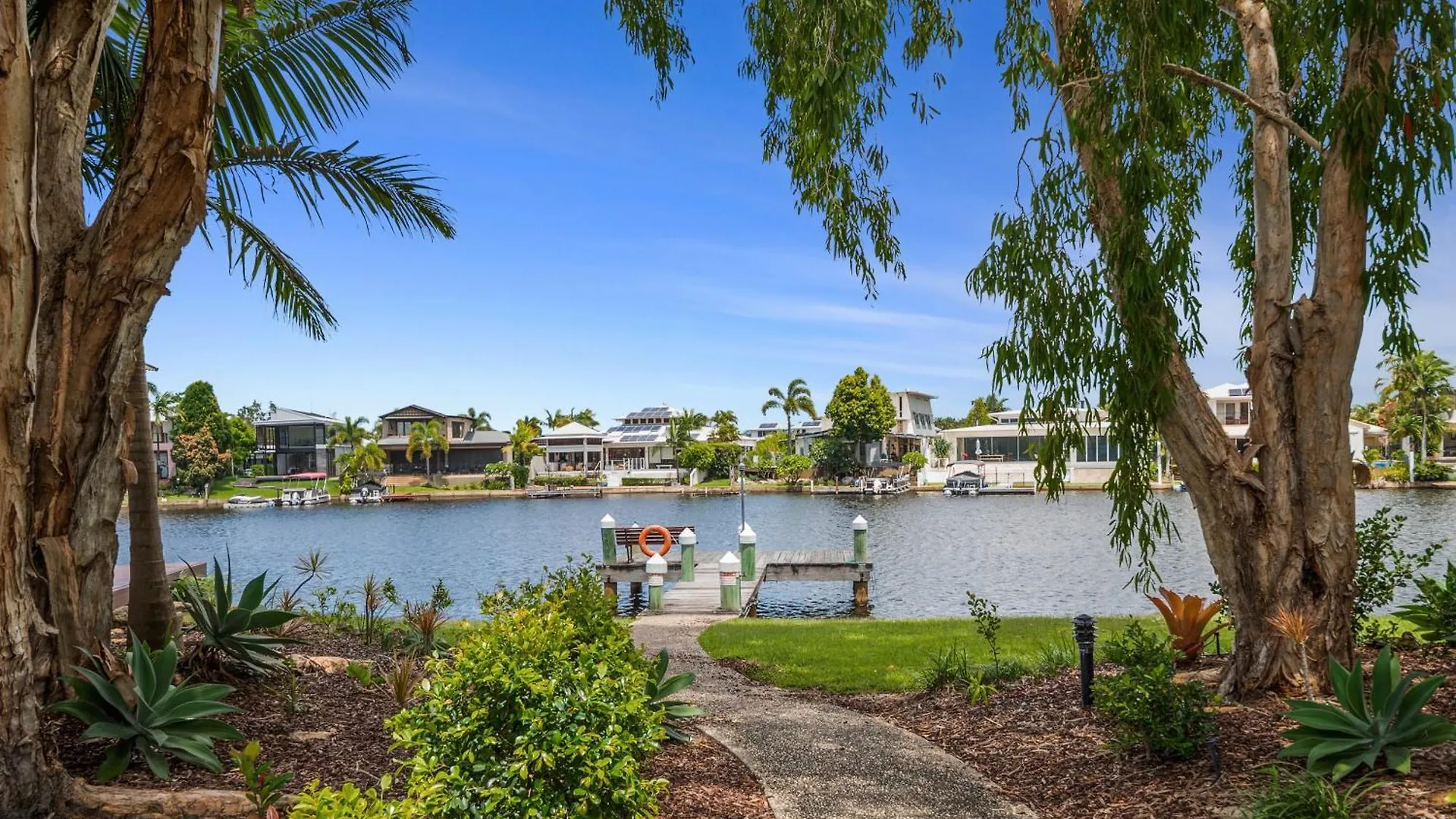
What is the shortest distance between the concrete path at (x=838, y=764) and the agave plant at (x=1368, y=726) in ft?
4.67

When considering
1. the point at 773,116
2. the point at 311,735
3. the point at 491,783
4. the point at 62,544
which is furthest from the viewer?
the point at 773,116

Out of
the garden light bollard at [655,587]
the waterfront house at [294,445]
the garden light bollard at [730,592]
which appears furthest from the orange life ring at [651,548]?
the waterfront house at [294,445]

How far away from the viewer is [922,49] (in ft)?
25.7

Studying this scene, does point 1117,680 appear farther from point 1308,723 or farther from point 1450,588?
point 1450,588

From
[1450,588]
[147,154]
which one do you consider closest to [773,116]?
[147,154]

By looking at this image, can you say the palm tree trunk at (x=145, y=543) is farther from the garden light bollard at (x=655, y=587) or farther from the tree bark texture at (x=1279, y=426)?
the garden light bollard at (x=655, y=587)

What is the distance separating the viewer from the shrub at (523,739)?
3.42 meters

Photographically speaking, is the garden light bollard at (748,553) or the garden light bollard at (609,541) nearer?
the garden light bollard at (748,553)

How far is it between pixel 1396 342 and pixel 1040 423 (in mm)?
2424

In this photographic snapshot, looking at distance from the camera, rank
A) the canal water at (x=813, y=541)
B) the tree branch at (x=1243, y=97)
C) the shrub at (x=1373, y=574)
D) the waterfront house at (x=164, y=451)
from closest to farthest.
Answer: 1. the tree branch at (x=1243, y=97)
2. the shrub at (x=1373, y=574)
3. the canal water at (x=813, y=541)
4. the waterfront house at (x=164, y=451)

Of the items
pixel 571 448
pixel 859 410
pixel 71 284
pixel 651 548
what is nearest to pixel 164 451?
pixel 571 448

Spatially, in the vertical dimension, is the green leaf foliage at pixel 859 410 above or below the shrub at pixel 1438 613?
above

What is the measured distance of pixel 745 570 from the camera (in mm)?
18594

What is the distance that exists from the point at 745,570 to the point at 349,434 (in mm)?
68953
